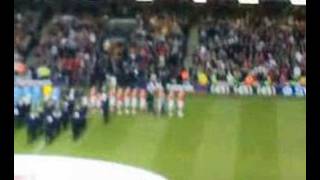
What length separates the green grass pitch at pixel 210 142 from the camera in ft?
11.7

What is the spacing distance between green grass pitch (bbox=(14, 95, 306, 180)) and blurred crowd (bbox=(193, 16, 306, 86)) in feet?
0.47

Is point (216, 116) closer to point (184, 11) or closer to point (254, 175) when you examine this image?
point (254, 175)

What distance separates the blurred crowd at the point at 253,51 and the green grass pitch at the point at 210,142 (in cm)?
14

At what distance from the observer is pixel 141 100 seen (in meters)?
3.65

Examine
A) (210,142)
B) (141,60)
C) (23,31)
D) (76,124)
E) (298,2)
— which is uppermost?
(298,2)

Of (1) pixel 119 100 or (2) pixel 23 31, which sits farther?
(1) pixel 119 100

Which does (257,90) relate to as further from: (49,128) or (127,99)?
(49,128)

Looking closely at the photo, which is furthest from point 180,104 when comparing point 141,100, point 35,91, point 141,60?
point 35,91

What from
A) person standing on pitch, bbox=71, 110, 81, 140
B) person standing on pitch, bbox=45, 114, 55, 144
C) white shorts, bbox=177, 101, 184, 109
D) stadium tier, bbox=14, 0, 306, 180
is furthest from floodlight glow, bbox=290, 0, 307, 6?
person standing on pitch, bbox=45, 114, 55, 144

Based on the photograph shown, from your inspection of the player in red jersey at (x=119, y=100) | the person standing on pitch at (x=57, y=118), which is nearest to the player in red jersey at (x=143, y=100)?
the player in red jersey at (x=119, y=100)

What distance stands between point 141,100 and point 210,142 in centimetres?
47

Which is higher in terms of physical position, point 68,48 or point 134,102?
point 68,48

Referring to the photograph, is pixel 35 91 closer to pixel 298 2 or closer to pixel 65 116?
pixel 65 116

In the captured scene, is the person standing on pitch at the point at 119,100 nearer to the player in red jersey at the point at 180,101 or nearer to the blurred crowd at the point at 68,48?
the blurred crowd at the point at 68,48
